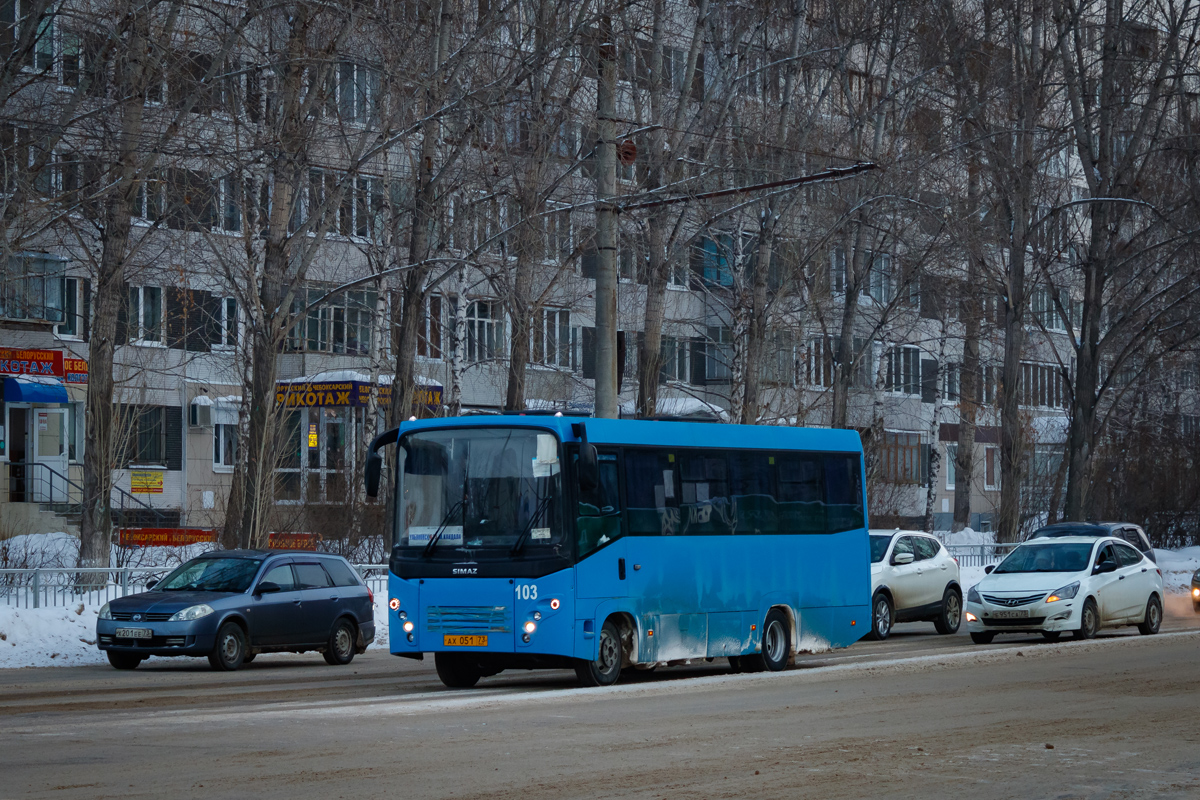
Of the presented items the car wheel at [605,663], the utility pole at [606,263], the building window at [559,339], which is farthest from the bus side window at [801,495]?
the building window at [559,339]

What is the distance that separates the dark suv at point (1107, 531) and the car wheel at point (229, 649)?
13.9 meters

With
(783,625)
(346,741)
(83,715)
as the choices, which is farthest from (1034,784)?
(783,625)

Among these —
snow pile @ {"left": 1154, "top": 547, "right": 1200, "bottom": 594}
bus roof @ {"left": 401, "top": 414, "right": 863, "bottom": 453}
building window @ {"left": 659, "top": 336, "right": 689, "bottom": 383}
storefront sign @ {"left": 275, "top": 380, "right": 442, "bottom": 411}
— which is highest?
building window @ {"left": 659, "top": 336, "right": 689, "bottom": 383}

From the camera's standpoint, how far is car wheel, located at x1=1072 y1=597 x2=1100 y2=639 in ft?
78.2

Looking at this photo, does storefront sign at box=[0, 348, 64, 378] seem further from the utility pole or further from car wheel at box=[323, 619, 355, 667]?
the utility pole

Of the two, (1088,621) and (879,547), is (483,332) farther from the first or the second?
(1088,621)

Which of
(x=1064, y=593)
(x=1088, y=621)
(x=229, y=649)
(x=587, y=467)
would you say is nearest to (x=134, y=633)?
(x=229, y=649)

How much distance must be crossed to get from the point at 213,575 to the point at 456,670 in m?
4.86

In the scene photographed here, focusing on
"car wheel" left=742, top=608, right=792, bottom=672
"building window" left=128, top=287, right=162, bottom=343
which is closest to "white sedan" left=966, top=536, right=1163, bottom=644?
"car wheel" left=742, top=608, right=792, bottom=672

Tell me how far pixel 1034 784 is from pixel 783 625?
10024mm

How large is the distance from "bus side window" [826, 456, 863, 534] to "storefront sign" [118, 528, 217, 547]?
16259 millimetres

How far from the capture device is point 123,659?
68.2 ft

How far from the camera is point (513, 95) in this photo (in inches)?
1282

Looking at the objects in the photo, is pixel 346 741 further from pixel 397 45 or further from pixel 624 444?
pixel 397 45
